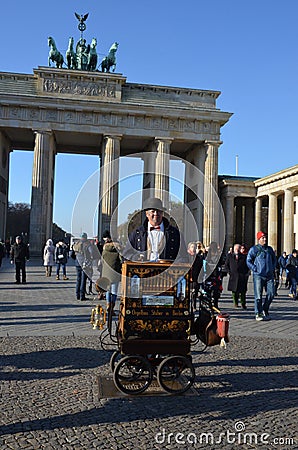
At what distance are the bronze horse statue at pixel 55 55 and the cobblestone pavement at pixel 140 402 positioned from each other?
40902 mm

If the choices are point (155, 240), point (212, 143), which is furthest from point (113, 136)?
point (155, 240)

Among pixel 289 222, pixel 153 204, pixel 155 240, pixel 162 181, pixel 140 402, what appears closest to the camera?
pixel 140 402

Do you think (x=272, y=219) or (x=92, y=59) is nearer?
(x=272, y=219)

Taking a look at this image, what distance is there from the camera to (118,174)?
441cm

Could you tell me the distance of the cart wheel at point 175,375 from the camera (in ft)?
15.8

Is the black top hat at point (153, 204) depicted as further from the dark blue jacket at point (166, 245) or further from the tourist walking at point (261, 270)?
the tourist walking at point (261, 270)

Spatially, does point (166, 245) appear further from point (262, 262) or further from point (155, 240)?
point (262, 262)

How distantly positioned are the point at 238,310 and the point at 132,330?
777cm

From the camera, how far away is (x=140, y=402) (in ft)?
15.1

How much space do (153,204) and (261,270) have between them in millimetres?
6120

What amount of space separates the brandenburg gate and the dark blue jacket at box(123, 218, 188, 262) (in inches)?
1352

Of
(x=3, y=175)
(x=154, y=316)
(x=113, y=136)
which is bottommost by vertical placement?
(x=154, y=316)

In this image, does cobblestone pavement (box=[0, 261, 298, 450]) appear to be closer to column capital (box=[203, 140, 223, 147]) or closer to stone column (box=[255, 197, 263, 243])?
column capital (box=[203, 140, 223, 147])

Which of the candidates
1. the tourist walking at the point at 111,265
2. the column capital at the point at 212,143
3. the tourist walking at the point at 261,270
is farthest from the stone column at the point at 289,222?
the tourist walking at the point at 111,265
